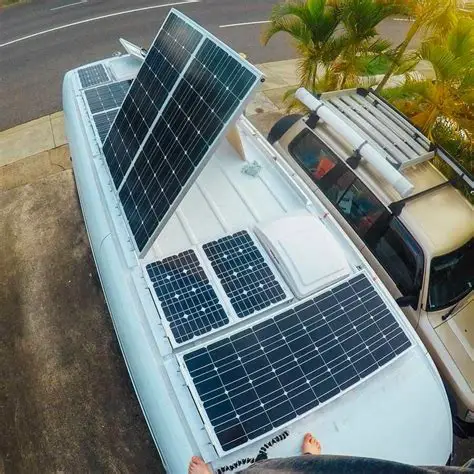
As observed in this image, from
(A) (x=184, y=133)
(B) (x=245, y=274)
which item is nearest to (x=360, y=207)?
(B) (x=245, y=274)

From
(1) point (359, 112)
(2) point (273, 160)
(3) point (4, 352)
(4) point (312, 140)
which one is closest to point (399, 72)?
(1) point (359, 112)

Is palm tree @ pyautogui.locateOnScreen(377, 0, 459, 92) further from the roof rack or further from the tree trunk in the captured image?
the roof rack

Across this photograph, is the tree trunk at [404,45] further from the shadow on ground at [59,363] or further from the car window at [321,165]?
the shadow on ground at [59,363]

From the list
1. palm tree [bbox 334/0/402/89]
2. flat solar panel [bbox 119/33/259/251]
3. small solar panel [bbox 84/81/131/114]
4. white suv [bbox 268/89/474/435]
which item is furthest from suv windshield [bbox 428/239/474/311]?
small solar panel [bbox 84/81/131/114]

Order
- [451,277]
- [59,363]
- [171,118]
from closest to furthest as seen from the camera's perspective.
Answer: [171,118] < [451,277] < [59,363]

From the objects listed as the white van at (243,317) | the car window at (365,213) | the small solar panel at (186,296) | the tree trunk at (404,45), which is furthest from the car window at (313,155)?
the small solar panel at (186,296)

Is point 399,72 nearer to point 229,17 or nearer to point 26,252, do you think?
point 26,252

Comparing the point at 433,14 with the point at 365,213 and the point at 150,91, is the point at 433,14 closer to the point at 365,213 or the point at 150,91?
the point at 365,213
